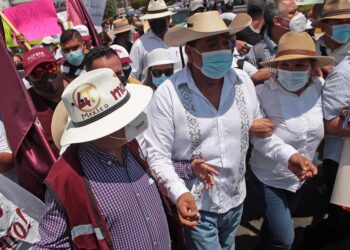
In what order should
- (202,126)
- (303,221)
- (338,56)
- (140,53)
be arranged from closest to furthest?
(202,126) < (338,56) < (303,221) < (140,53)

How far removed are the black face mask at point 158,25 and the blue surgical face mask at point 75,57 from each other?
1.10m

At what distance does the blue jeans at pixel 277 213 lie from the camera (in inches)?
101

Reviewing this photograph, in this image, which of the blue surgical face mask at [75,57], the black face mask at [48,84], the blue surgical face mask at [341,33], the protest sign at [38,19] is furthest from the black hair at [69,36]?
Answer: the blue surgical face mask at [341,33]

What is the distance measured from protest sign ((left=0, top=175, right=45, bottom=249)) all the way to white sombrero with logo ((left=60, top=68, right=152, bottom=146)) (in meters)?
0.60

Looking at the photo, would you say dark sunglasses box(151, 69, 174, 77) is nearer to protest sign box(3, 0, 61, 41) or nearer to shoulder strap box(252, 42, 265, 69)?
shoulder strap box(252, 42, 265, 69)

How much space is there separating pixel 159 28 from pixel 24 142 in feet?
9.26

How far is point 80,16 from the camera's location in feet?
17.4

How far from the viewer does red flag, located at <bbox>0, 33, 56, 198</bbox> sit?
2.31m

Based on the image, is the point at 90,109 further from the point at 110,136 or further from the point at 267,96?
the point at 267,96

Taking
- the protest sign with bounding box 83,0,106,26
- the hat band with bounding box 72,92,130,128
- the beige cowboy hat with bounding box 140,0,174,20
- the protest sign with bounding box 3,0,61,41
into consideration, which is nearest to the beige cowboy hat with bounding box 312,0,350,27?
the hat band with bounding box 72,92,130,128

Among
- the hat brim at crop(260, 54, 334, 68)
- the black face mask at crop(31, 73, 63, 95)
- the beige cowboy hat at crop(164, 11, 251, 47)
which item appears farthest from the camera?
the black face mask at crop(31, 73, 63, 95)

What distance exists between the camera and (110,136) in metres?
1.59

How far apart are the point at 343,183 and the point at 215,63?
1.17m

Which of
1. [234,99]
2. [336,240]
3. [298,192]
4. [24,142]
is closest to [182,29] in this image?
[234,99]
